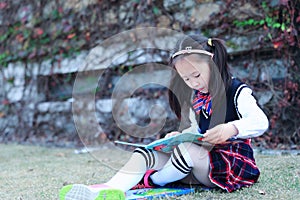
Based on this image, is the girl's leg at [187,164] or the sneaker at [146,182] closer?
the girl's leg at [187,164]

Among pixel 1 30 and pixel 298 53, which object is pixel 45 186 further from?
pixel 1 30

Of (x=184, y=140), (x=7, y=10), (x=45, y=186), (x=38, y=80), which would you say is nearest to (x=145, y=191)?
(x=184, y=140)

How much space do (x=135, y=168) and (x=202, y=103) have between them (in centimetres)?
40

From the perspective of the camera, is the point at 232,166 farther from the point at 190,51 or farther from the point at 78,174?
the point at 78,174

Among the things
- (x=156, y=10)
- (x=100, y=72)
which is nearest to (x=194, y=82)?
(x=156, y=10)

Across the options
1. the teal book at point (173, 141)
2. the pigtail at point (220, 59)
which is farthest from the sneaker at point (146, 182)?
the pigtail at point (220, 59)

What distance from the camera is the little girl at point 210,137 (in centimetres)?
158

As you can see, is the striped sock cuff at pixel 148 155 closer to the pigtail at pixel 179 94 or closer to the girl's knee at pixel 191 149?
the girl's knee at pixel 191 149

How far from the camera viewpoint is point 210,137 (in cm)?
153

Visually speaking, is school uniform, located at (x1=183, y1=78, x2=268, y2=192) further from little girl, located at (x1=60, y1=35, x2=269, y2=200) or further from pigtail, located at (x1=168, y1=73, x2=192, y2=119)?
pigtail, located at (x1=168, y1=73, x2=192, y2=119)

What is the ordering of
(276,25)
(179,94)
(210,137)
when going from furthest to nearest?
(276,25)
(179,94)
(210,137)

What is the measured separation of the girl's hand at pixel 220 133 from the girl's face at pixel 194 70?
0.72 ft

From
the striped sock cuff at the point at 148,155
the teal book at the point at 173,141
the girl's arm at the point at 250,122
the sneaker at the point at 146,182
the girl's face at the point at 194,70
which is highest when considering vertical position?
the girl's face at the point at 194,70

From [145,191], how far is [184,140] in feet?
0.87
